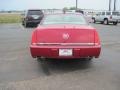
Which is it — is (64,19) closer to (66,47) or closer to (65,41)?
(65,41)

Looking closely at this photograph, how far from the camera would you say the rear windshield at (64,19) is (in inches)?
373

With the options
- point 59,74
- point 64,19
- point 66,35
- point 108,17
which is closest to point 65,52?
point 66,35

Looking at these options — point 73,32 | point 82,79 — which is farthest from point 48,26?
point 82,79

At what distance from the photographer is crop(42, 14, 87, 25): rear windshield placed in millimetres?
9469

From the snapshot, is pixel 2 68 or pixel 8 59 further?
pixel 8 59

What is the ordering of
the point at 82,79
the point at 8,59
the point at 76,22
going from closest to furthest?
the point at 82,79 < the point at 76,22 < the point at 8,59

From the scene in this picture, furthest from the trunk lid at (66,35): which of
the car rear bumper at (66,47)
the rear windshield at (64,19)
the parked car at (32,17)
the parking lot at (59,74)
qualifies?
the parked car at (32,17)

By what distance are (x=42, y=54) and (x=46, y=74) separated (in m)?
0.55

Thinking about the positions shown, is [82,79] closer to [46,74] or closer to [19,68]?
[46,74]

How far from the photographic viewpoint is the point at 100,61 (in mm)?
9742

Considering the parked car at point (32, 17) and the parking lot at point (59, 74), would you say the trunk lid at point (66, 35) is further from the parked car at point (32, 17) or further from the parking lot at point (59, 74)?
the parked car at point (32, 17)

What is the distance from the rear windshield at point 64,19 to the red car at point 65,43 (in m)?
0.95

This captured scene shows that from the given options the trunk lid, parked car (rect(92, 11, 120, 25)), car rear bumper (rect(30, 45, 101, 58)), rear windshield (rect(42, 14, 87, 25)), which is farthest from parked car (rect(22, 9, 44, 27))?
car rear bumper (rect(30, 45, 101, 58))

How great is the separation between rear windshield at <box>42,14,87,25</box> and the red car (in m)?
0.95
